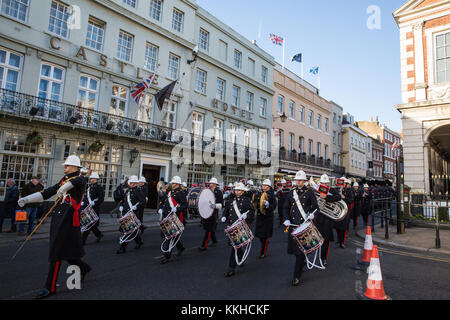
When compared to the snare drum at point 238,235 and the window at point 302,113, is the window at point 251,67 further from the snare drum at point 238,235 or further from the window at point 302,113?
the snare drum at point 238,235

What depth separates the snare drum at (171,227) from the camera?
260 inches

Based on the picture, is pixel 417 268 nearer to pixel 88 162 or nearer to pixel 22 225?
pixel 22 225

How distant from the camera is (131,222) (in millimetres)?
7273

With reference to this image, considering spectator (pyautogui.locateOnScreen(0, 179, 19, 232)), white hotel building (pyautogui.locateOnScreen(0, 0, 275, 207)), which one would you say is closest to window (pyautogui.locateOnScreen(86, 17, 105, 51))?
white hotel building (pyautogui.locateOnScreen(0, 0, 275, 207))

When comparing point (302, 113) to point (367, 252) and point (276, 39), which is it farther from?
point (367, 252)

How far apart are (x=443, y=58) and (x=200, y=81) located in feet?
51.8

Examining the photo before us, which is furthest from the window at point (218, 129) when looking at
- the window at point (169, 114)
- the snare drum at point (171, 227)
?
the snare drum at point (171, 227)

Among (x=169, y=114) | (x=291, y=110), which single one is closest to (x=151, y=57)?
(x=169, y=114)

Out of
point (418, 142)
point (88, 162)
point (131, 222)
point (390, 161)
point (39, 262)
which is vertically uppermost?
point (390, 161)

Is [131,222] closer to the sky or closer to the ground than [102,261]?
closer to the sky

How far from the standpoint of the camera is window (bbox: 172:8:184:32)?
69.5 ft
